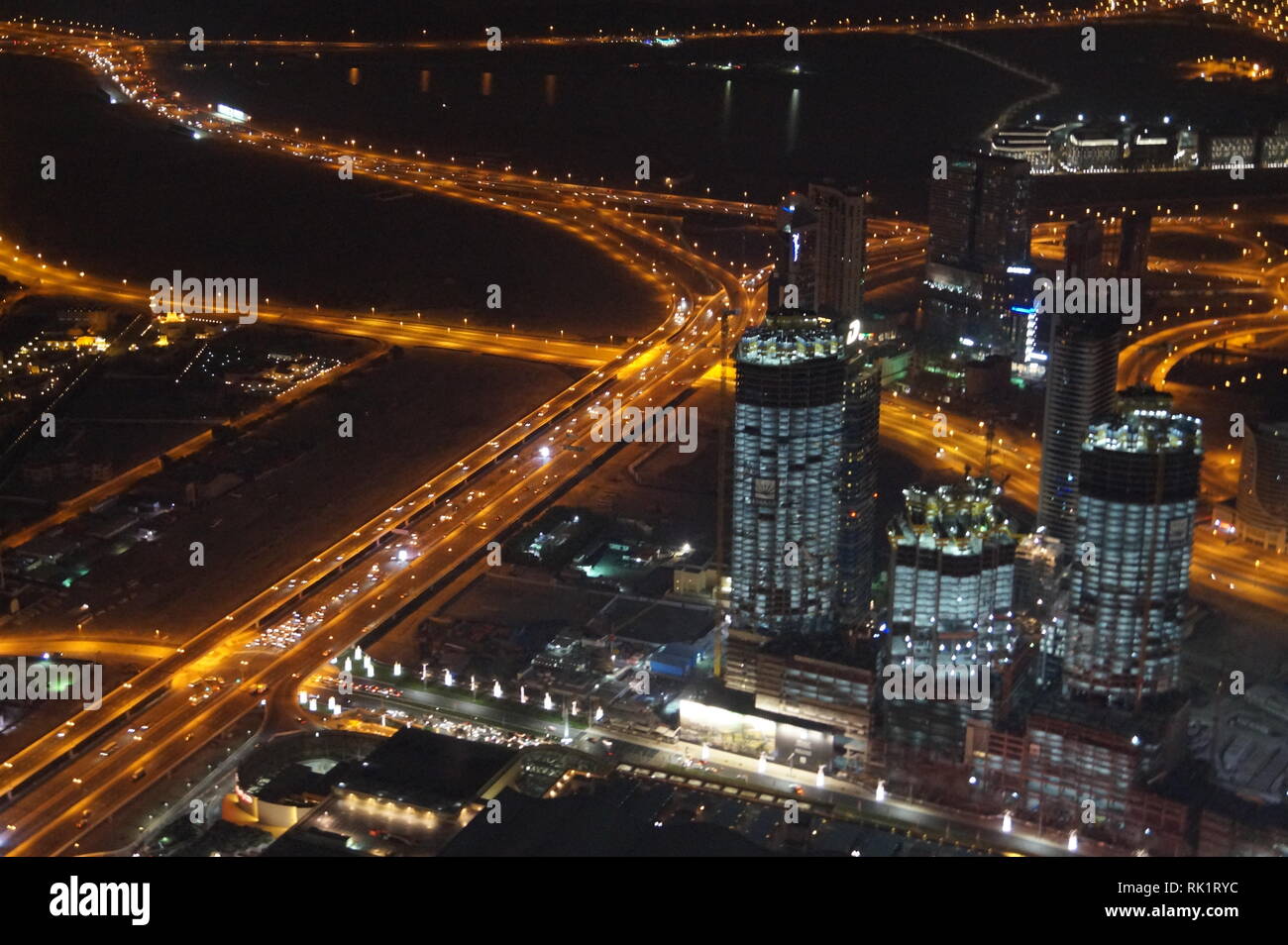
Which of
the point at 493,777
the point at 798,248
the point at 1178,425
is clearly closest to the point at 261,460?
the point at 798,248

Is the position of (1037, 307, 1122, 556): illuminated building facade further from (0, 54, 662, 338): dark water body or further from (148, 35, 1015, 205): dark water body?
(148, 35, 1015, 205): dark water body

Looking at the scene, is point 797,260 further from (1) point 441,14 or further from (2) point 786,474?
(1) point 441,14

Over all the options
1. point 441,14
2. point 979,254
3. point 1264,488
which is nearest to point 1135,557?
point 1264,488

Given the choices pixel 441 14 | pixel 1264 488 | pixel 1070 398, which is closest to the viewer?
pixel 1070 398

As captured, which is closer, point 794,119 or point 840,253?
point 840,253

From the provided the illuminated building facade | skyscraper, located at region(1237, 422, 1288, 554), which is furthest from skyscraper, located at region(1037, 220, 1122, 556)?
skyscraper, located at region(1237, 422, 1288, 554)

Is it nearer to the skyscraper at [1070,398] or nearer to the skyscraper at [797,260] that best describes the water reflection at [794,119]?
the skyscraper at [797,260]

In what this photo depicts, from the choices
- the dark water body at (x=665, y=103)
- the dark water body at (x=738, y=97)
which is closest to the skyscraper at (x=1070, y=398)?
the dark water body at (x=738, y=97)
